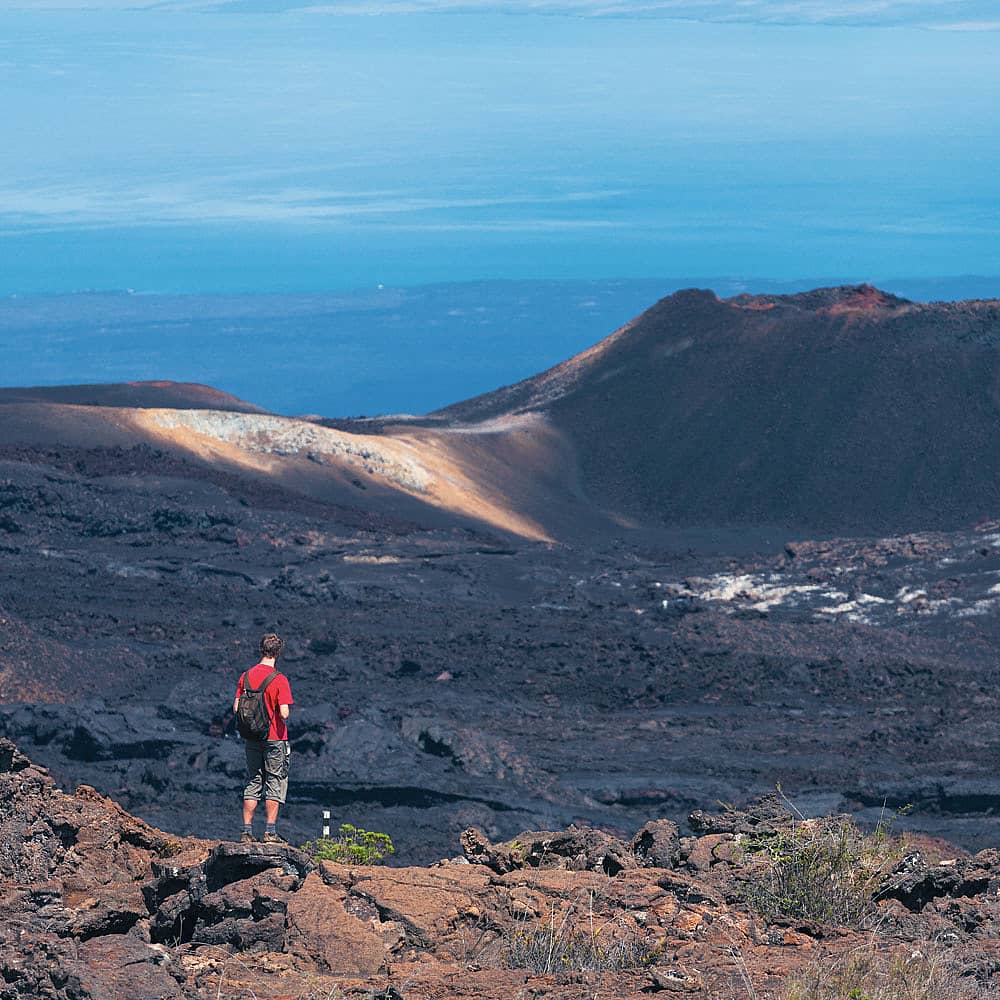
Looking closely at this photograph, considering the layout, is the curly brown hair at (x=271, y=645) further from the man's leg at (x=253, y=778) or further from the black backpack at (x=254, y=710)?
the man's leg at (x=253, y=778)

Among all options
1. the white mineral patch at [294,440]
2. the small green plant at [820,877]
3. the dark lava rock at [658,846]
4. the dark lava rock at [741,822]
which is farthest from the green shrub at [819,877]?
the white mineral patch at [294,440]

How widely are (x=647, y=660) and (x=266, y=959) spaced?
65.7ft

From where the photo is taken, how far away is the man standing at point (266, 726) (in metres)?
9.30

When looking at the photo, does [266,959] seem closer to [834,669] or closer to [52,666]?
[52,666]

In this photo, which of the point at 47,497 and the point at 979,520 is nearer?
the point at 47,497

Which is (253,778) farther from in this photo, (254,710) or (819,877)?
(819,877)

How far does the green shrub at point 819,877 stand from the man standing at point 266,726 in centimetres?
300

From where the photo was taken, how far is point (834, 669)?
84.3ft

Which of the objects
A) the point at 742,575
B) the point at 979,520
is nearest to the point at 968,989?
the point at 742,575

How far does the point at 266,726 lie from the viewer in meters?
9.34

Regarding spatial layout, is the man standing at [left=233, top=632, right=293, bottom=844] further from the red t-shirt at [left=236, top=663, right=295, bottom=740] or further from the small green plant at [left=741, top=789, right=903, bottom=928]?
the small green plant at [left=741, top=789, right=903, bottom=928]

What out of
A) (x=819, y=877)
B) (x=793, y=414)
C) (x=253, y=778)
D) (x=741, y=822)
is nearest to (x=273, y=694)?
(x=253, y=778)

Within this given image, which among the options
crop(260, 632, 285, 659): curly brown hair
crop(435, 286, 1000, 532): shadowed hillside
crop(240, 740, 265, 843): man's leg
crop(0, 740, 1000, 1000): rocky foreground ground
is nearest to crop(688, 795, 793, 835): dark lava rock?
crop(0, 740, 1000, 1000): rocky foreground ground

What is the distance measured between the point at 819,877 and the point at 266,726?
350cm
